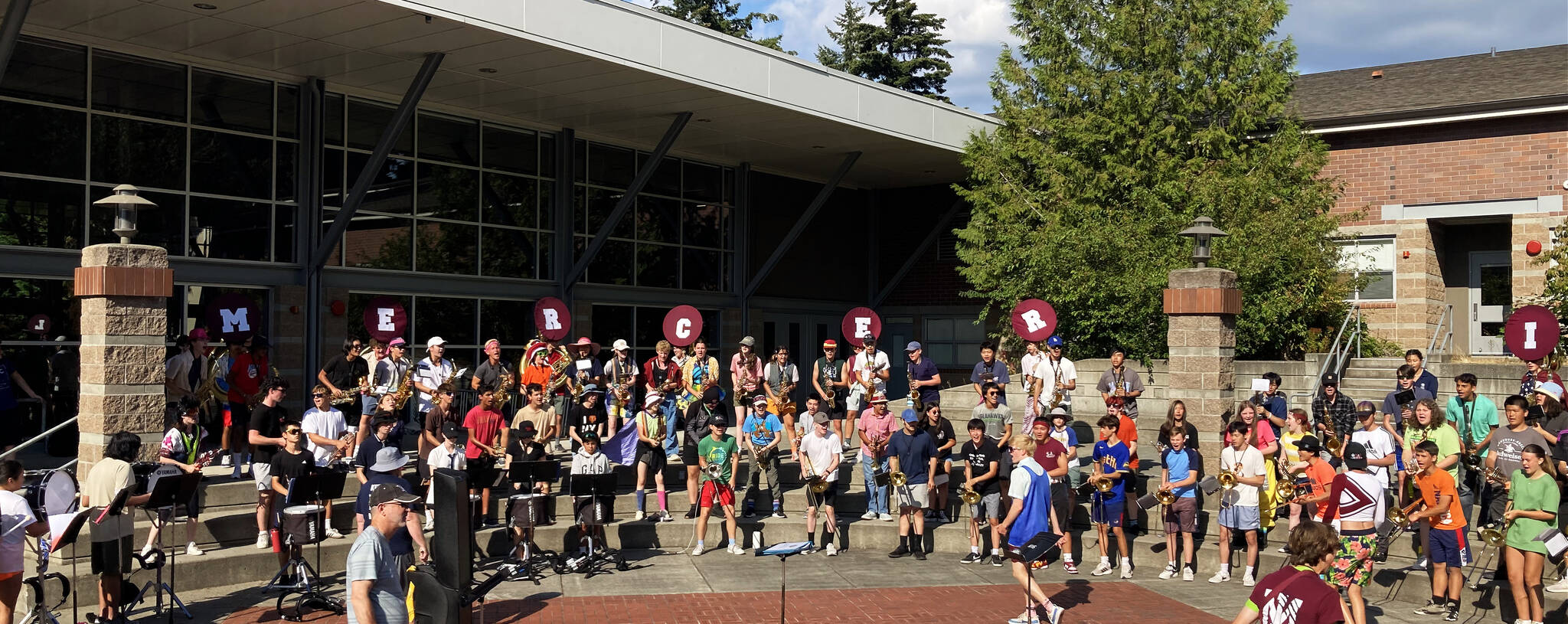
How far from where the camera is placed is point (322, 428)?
44.1ft

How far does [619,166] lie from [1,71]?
1219 cm

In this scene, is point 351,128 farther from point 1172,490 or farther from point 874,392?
point 1172,490

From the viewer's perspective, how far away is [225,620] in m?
11.2

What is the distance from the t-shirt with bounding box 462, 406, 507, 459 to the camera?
47.5ft

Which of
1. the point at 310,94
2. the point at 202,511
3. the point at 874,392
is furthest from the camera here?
the point at 310,94

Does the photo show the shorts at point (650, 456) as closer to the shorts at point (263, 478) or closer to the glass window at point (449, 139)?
the shorts at point (263, 478)

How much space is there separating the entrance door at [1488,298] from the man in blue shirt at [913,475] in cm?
1597

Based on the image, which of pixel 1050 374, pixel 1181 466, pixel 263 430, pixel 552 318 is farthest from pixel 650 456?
pixel 1181 466

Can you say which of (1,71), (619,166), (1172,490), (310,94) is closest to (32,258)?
(1,71)

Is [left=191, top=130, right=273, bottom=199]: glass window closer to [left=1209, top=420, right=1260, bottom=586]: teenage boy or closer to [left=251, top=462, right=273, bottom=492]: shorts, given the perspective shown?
[left=251, top=462, right=273, bottom=492]: shorts

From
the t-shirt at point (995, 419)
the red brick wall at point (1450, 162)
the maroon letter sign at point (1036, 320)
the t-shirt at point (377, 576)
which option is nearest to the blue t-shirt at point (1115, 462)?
the t-shirt at point (995, 419)

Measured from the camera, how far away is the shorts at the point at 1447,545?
37.5ft

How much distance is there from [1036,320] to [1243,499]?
13.2 feet

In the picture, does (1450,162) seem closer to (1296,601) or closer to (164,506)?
(1296,601)
